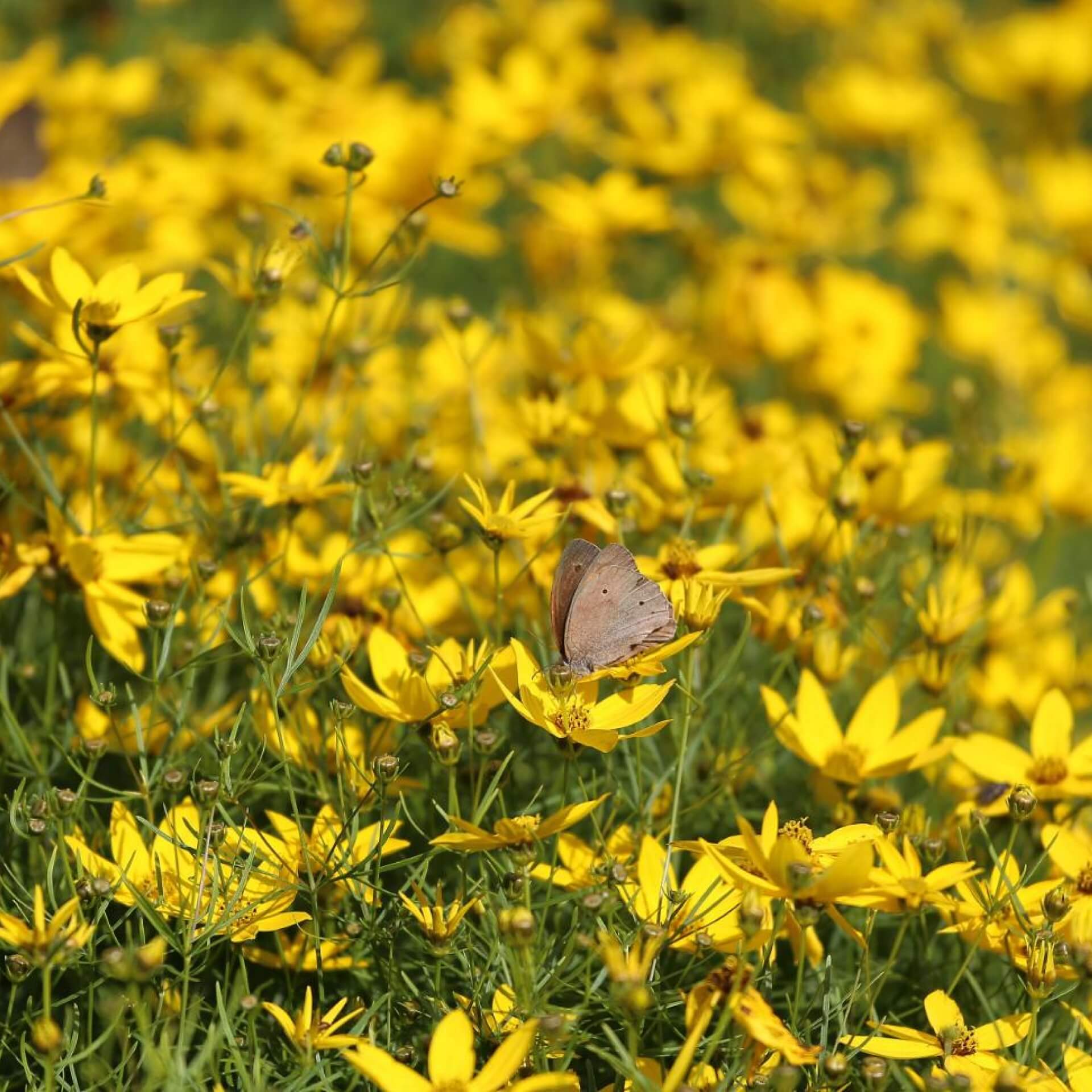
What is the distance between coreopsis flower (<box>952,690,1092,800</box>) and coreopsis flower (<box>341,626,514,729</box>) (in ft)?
1.35

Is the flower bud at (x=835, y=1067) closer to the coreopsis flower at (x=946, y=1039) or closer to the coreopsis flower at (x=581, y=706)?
the coreopsis flower at (x=946, y=1039)

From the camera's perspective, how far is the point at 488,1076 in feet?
3.05

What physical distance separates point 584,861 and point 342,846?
7.6 inches

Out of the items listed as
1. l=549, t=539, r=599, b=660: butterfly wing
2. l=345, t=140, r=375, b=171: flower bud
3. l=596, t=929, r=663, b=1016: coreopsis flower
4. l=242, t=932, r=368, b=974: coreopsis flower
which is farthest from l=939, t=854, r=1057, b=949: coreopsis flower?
l=345, t=140, r=375, b=171: flower bud

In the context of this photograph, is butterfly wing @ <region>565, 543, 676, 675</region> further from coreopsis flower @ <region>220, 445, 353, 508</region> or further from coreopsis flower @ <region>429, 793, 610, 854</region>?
coreopsis flower @ <region>220, 445, 353, 508</region>

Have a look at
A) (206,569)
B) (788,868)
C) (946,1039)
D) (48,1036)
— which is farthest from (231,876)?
(946,1039)

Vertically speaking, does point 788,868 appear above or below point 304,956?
above

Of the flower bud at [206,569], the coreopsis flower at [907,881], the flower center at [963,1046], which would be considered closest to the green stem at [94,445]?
the flower bud at [206,569]

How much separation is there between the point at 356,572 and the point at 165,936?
51cm

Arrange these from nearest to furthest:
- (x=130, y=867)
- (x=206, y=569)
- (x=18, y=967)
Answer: (x=18, y=967)
(x=130, y=867)
(x=206, y=569)

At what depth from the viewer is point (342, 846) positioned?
1189 millimetres

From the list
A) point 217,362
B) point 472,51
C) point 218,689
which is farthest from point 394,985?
point 472,51

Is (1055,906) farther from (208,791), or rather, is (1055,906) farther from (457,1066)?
(208,791)

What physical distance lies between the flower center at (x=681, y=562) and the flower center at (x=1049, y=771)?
1.12 feet
